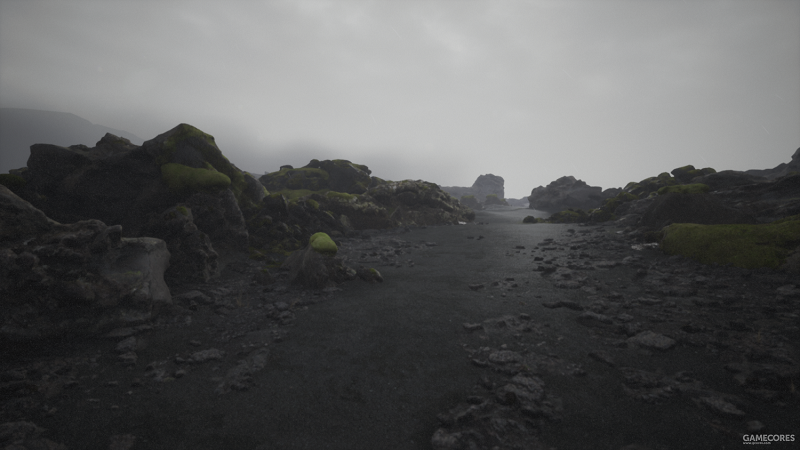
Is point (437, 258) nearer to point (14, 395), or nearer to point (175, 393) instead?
point (175, 393)

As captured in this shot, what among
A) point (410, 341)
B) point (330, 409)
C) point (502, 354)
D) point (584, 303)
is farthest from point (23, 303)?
point (584, 303)

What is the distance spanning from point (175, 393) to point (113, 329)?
5.20 metres

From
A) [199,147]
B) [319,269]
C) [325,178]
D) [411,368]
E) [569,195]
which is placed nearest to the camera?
[411,368]

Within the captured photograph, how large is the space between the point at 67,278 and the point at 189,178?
408 inches

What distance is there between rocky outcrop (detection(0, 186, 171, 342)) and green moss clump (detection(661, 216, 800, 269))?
1089 inches

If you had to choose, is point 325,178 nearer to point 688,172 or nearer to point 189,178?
point 189,178

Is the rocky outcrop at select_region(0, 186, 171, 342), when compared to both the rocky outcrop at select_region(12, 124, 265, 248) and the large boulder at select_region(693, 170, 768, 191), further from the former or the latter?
the large boulder at select_region(693, 170, 768, 191)

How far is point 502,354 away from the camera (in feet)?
29.2

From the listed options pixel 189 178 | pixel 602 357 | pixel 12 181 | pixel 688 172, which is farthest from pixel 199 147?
pixel 688 172

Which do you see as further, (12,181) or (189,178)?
(189,178)

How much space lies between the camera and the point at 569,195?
303 ft

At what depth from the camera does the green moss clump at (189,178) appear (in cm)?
1844

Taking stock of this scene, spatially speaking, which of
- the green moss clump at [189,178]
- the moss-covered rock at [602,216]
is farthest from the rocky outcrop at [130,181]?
the moss-covered rock at [602,216]

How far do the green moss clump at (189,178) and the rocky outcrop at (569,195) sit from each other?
91.1m
